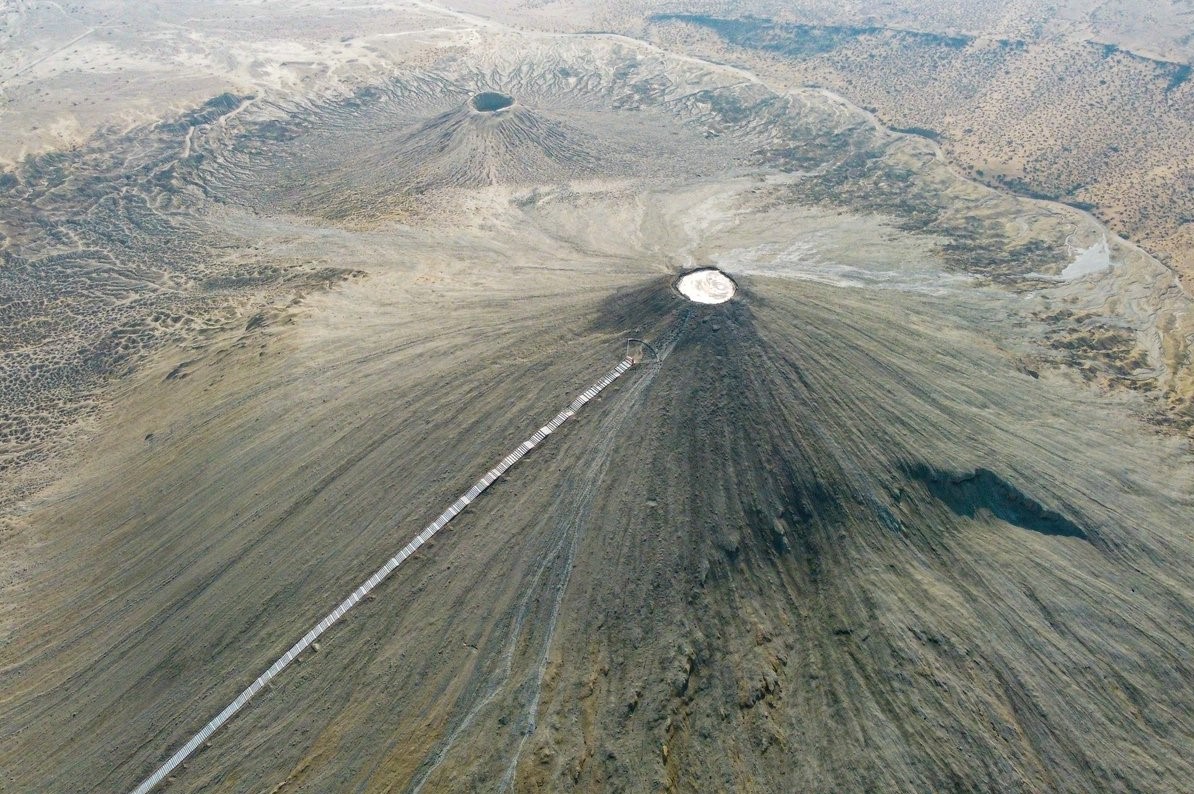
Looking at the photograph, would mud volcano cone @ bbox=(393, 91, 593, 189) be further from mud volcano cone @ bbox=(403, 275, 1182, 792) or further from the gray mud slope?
mud volcano cone @ bbox=(403, 275, 1182, 792)

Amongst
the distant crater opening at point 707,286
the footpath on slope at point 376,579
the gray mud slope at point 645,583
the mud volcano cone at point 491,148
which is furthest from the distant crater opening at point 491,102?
the footpath on slope at point 376,579

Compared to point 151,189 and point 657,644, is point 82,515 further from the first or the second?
point 151,189

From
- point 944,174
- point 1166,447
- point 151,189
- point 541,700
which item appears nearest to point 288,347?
point 541,700

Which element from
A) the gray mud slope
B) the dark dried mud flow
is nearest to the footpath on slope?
the dark dried mud flow

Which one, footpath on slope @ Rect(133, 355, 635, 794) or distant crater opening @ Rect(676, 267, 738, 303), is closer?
footpath on slope @ Rect(133, 355, 635, 794)

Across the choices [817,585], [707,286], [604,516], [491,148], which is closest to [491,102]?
[491,148]

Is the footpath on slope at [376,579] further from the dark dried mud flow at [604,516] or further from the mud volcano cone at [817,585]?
the mud volcano cone at [817,585]
